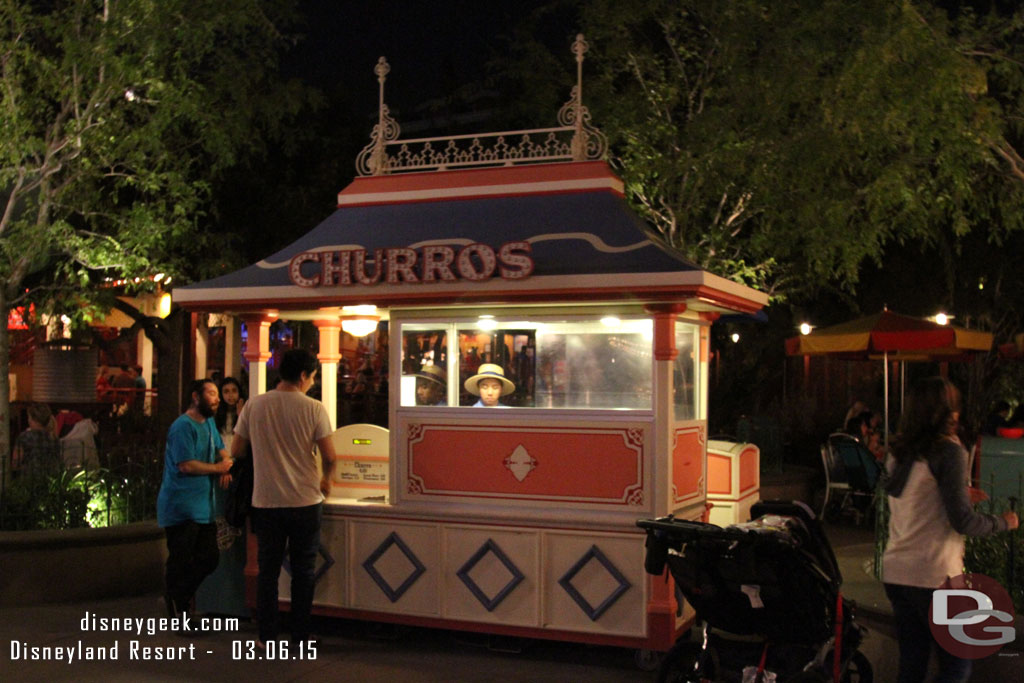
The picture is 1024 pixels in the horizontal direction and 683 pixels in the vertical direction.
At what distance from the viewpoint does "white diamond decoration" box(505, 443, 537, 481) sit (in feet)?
24.5

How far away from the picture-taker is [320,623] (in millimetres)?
8297

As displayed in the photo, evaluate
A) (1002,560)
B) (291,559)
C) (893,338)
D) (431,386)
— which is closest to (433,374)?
(431,386)

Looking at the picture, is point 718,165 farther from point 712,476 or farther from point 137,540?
point 137,540

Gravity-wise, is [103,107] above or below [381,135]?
above

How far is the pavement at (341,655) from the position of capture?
270 inches

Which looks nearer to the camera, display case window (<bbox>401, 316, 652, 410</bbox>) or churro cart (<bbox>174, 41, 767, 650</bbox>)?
churro cart (<bbox>174, 41, 767, 650</bbox>)

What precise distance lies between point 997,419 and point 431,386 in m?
12.3

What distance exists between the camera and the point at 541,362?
302 inches

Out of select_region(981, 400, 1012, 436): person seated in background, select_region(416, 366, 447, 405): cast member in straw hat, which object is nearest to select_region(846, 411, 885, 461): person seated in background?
select_region(981, 400, 1012, 436): person seated in background

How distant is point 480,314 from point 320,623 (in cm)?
277

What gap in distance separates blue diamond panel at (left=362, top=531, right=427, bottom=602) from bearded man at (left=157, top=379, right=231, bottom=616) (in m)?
1.14

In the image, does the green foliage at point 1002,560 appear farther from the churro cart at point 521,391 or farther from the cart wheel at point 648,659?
the cart wheel at point 648,659

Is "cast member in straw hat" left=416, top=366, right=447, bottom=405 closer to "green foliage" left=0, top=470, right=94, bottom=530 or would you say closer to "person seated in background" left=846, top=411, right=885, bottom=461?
"green foliage" left=0, top=470, right=94, bottom=530

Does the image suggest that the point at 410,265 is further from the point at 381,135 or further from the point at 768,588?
the point at 768,588
